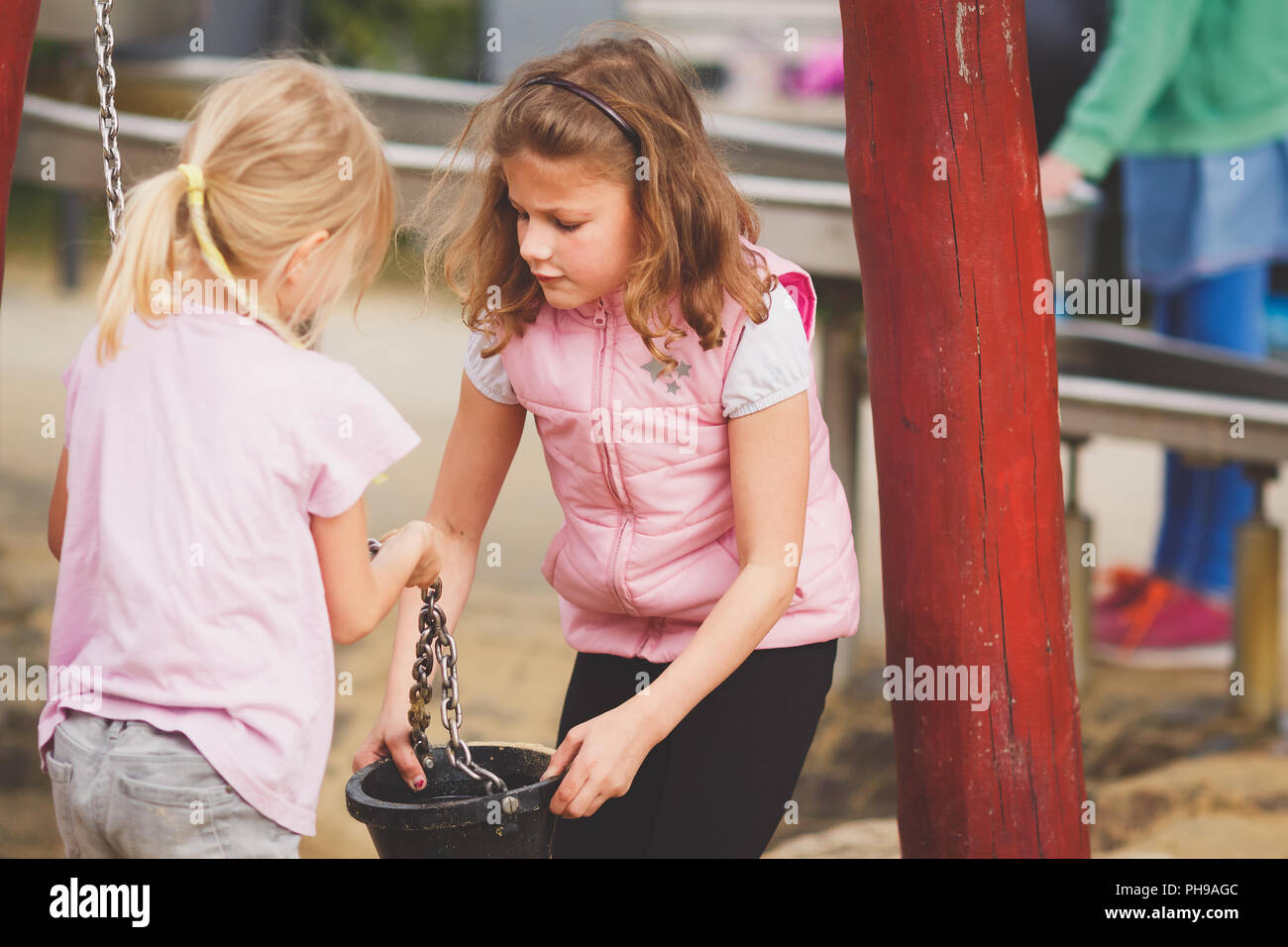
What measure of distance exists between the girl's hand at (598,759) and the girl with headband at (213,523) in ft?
0.88

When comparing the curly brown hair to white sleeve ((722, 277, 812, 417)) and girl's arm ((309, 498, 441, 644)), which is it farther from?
girl's arm ((309, 498, 441, 644))

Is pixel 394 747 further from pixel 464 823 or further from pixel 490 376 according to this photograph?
pixel 490 376

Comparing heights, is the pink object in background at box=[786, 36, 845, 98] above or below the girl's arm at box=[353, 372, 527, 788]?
above

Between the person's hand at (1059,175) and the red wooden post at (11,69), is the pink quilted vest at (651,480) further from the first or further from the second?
the person's hand at (1059,175)

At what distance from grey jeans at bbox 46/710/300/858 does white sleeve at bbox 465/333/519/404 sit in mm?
640

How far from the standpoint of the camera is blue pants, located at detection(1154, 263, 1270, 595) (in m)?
4.79

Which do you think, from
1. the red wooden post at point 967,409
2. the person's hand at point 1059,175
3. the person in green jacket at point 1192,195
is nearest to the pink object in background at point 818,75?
the person in green jacket at point 1192,195

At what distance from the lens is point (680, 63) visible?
199cm

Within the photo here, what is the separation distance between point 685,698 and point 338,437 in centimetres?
51

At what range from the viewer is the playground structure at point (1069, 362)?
3699mm

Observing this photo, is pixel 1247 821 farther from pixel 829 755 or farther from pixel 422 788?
pixel 422 788

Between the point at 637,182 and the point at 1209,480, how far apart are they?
147 inches

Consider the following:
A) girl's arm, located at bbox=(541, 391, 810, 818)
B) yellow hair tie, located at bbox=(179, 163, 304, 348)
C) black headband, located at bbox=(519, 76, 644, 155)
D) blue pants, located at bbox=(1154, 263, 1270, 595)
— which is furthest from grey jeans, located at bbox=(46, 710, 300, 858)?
blue pants, located at bbox=(1154, 263, 1270, 595)

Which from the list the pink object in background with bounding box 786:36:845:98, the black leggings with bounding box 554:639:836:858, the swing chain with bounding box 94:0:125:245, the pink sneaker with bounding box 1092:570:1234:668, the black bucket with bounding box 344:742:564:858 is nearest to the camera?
the black bucket with bounding box 344:742:564:858
